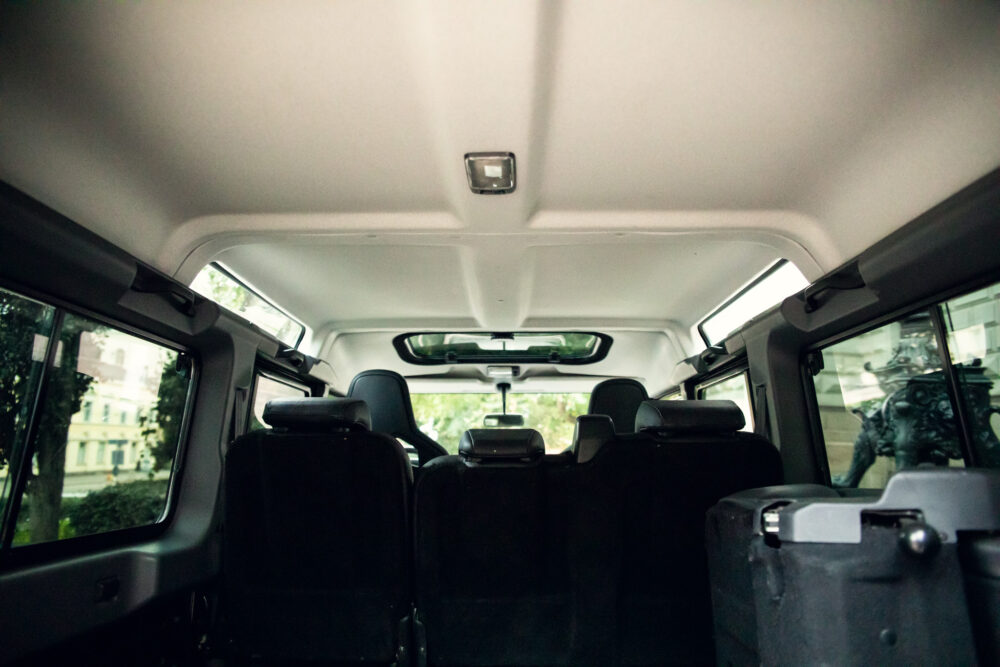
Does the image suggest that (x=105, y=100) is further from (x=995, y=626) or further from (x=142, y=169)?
(x=995, y=626)

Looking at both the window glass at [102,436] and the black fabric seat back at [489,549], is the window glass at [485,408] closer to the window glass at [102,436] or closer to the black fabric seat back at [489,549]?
the window glass at [102,436]

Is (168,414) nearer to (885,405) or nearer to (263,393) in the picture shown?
(263,393)

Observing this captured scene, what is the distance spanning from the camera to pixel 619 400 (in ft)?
13.7

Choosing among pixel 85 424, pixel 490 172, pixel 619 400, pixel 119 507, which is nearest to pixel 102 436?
pixel 85 424

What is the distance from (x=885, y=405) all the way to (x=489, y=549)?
6.18 ft

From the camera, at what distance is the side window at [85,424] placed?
2.21m

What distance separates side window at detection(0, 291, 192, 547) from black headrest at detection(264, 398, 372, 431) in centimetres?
78

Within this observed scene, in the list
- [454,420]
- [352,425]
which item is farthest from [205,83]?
[454,420]

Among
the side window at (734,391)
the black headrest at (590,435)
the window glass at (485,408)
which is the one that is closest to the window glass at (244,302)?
the window glass at (485,408)

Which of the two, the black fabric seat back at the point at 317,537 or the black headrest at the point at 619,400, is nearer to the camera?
the black fabric seat back at the point at 317,537

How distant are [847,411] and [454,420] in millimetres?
3669

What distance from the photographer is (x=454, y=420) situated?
5812 mm

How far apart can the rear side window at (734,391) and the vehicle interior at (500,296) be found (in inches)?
10.4

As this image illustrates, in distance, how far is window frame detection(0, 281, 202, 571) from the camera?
2127 mm
